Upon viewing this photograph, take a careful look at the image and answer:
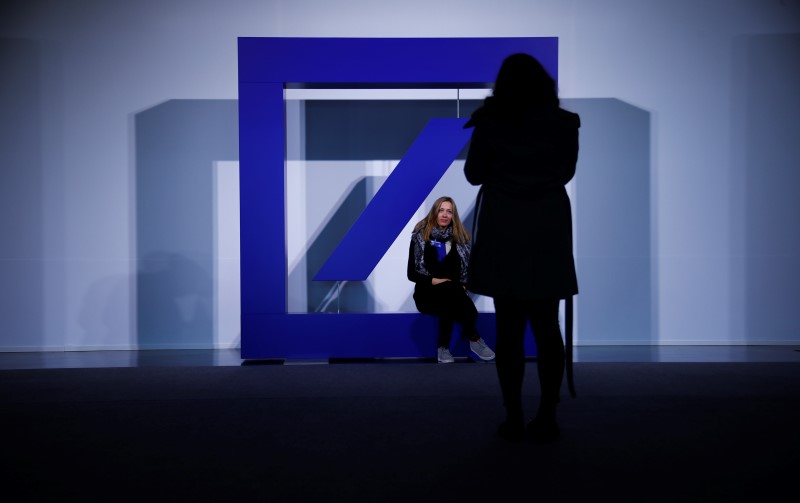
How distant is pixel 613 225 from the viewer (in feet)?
17.4

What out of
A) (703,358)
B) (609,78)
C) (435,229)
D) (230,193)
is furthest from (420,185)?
(703,358)

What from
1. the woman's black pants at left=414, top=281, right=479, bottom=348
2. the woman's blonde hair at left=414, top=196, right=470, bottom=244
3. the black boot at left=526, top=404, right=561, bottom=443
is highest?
the woman's blonde hair at left=414, top=196, right=470, bottom=244

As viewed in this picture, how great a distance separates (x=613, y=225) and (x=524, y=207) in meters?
3.35

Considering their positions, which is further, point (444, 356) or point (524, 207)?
point (444, 356)

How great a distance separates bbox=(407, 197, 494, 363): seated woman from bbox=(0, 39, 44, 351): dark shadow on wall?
3158 millimetres

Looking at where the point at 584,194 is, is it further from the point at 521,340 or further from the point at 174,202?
the point at 174,202

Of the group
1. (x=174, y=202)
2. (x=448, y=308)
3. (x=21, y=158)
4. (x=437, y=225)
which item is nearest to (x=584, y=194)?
(x=437, y=225)

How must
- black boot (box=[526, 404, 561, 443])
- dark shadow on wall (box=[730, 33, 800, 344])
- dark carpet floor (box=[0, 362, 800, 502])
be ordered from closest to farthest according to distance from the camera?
1. dark carpet floor (box=[0, 362, 800, 502])
2. black boot (box=[526, 404, 561, 443])
3. dark shadow on wall (box=[730, 33, 800, 344])

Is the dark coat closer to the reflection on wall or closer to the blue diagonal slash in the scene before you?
the blue diagonal slash

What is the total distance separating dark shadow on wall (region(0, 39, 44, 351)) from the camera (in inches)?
202

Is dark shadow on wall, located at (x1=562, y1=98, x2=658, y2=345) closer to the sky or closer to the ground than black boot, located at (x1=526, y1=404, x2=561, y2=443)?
closer to the sky

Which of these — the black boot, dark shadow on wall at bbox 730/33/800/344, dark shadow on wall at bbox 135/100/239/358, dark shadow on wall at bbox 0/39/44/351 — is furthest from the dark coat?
dark shadow on wall at bbox 0/39/44/351

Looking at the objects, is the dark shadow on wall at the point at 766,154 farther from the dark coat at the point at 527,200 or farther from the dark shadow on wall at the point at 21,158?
the dark shadow on wall at the point at 21,158

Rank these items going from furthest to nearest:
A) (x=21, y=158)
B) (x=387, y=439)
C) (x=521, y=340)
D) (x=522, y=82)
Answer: (x=21, y=158)
(x=387, y=439)
(x=521, y=340)
(x=522, y=82)
